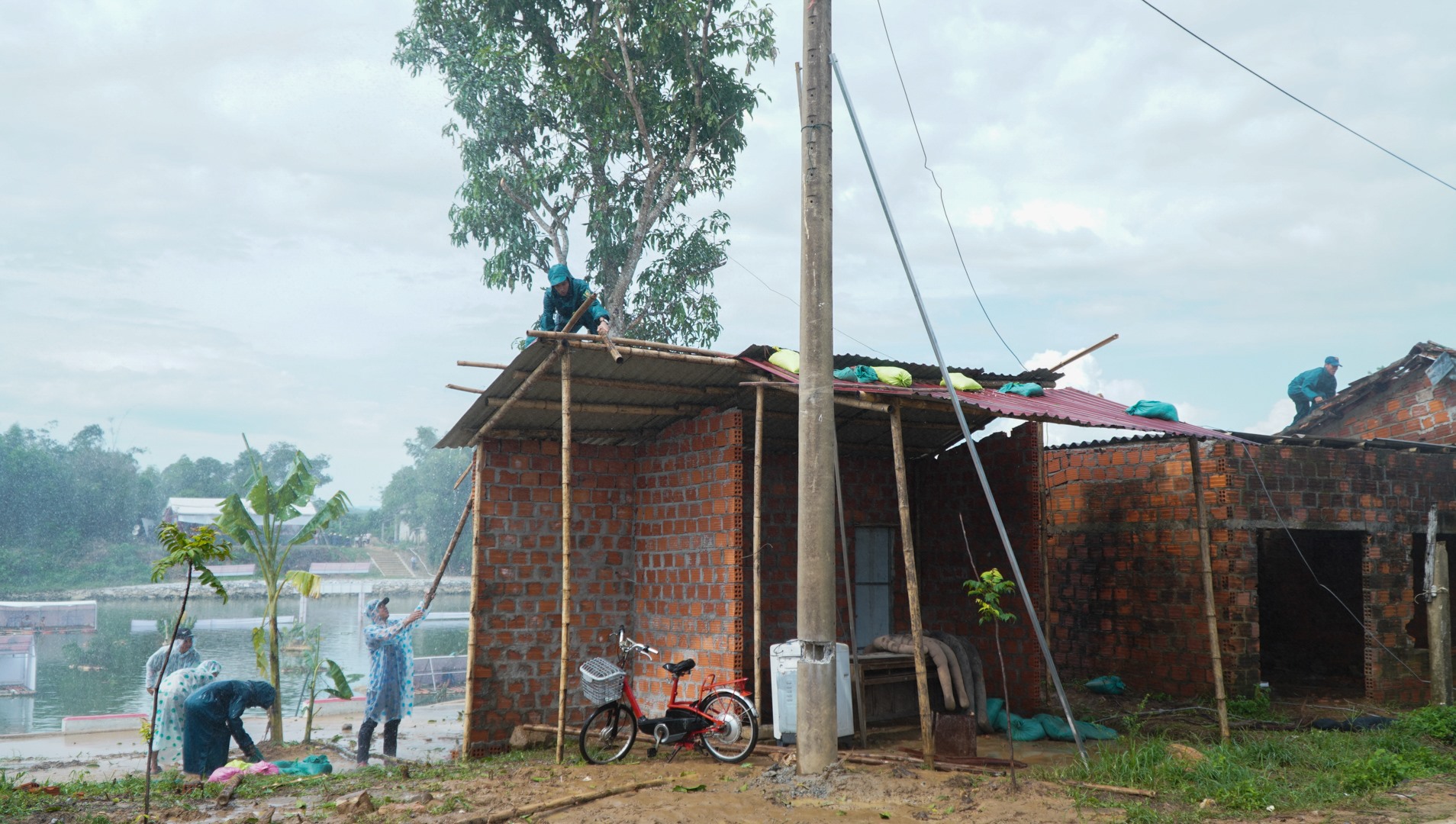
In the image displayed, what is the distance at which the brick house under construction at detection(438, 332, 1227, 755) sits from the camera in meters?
7.54

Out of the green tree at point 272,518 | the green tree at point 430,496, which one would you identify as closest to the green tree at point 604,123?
the green tree at point 272,518

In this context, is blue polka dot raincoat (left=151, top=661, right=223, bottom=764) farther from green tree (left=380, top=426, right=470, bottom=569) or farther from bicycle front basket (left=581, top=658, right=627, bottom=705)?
green tree (left=380, top=426, right=470, bottom=569)

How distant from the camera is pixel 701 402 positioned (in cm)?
827

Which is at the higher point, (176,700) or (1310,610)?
(1310,610)

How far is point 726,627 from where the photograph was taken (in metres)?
7.65

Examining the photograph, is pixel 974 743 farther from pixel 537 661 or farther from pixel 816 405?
pixel 537 661

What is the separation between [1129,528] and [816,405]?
6257 millimetres

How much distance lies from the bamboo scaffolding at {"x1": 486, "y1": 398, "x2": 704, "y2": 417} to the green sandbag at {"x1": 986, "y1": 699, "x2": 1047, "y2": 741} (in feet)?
12.2

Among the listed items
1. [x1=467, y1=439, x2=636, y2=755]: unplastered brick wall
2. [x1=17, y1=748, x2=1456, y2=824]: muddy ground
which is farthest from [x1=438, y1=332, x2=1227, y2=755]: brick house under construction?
[x1=17, y1=748, x2=1456, y2=824]: muddy ground

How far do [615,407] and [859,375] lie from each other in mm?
2035

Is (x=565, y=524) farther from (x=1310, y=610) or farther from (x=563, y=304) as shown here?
(x=1310, y=610)

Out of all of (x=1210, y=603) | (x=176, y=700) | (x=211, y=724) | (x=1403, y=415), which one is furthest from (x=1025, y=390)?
(x=176, y=700)

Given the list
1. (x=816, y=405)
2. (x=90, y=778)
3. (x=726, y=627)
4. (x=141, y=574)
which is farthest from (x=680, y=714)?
(x=141, y=574)

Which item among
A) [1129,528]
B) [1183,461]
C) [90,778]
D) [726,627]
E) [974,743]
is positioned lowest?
[90,778]
